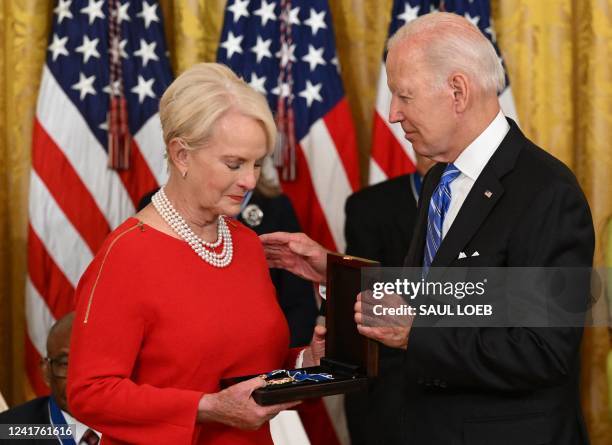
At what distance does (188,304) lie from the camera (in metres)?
2.25

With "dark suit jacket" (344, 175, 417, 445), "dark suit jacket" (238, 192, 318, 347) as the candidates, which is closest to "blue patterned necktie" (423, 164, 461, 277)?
"dark suit jacket" (344, 175, 417, 445)

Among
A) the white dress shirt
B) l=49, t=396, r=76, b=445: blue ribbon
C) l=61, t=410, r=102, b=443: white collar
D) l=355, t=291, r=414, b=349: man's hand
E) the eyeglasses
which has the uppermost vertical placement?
the white dress shirt

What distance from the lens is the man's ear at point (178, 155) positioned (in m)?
2.31

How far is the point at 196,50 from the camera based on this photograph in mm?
4598

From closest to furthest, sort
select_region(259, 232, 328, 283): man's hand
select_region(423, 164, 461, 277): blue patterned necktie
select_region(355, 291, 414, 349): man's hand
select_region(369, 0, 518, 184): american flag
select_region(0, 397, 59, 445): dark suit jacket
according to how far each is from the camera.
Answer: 1. select_region(355, 291, 414, 349): man's hand
2. select_region(423, 164, 461, 277): blue patterned necktie
3. select_region(259, 232, 328, 283): man's hand
4. select_region(0, 397, 59, 445): dark suit jacket
5. select_region(369, 0, 518, 184): american flag

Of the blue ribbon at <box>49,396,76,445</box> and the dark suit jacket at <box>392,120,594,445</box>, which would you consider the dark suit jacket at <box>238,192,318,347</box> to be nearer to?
the blue ribbon at <box>49,396,76,445</box>

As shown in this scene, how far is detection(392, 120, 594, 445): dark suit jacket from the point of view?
7.17 ft

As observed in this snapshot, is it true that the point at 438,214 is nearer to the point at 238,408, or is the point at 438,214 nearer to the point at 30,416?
the point at 238,408

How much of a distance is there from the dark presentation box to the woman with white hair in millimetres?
53

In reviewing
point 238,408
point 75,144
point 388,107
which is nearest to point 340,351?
point 238,408

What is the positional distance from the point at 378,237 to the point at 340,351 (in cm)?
168

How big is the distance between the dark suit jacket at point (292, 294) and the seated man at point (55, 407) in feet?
3.38

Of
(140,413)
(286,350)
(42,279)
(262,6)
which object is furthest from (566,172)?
(42,279)

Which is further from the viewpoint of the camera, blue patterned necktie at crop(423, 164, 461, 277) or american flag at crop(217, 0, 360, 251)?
american flag at crop(217, 0, 360, 251)
